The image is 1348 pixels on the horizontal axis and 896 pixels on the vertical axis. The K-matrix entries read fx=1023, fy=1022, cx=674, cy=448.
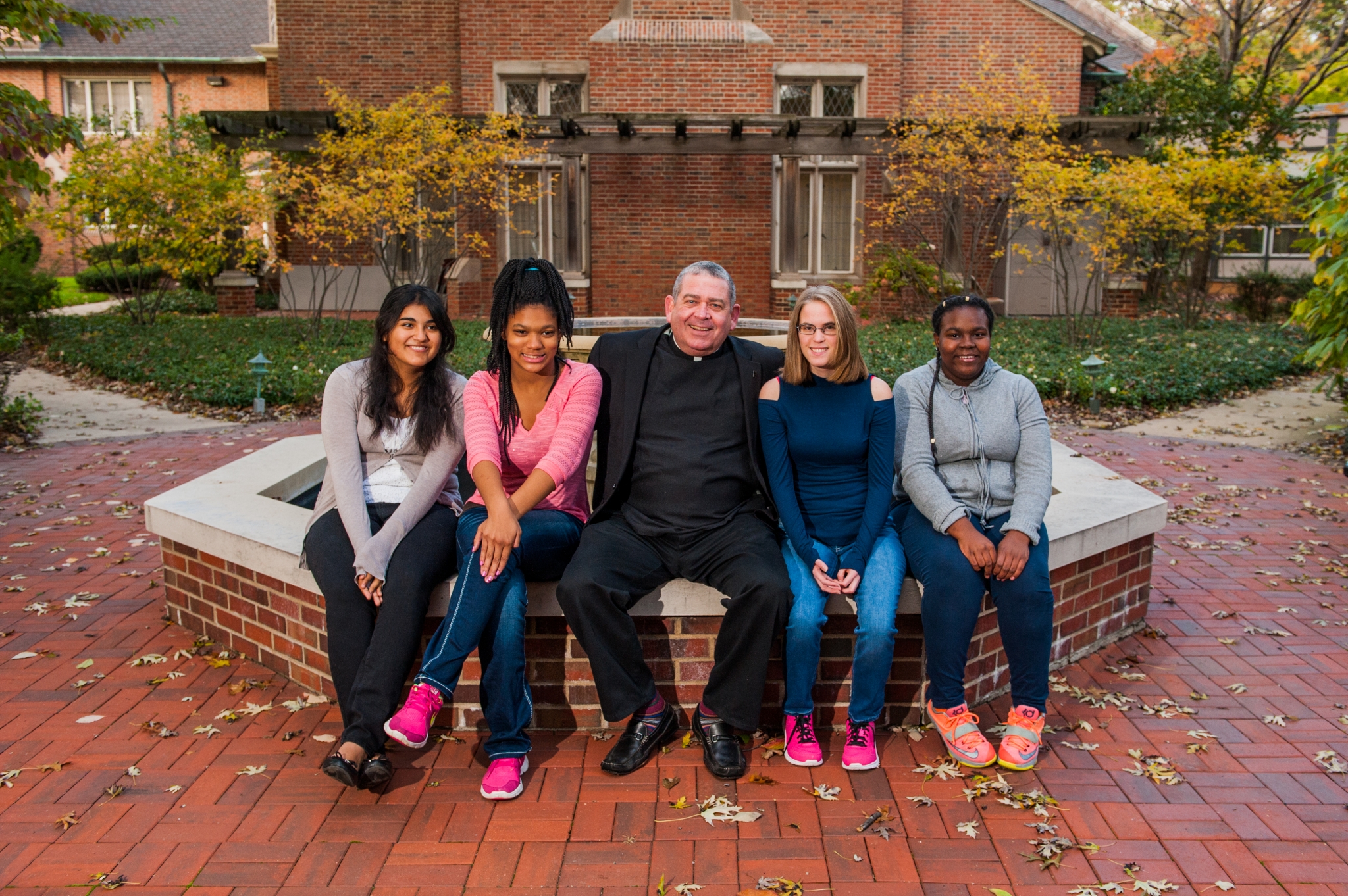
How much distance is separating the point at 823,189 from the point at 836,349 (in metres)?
14.4

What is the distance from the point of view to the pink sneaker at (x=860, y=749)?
3115mm

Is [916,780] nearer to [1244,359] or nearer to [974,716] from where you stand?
[974,716]

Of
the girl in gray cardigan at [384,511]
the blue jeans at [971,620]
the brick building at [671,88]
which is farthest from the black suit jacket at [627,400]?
the brick building at [671,88]

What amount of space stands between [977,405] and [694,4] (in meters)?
13.6

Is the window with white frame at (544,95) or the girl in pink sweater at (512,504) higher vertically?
the window with white frame at (544,95)

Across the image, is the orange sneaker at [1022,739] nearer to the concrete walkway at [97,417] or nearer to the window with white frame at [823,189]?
the concrete walkway at [97,417]

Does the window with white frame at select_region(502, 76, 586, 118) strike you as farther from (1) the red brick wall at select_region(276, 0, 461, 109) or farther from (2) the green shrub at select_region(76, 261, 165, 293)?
(2) the green shrub at select_region(76, 261, 165, 293)

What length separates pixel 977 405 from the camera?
3506mm

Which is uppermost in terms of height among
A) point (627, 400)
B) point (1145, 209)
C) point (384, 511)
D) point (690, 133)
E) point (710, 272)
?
point (690, 133)

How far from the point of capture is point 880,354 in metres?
11.1

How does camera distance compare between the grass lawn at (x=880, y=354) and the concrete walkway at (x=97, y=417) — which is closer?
the concrete walkway at (x=97, y=417)

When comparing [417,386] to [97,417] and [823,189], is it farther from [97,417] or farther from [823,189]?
[823,189]

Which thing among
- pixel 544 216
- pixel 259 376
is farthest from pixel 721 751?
pixel 544 216

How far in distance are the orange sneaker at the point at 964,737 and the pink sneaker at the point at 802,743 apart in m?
0.39
